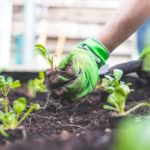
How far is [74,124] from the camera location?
1271 mm

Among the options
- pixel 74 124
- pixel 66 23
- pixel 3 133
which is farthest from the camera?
pixel 66 23

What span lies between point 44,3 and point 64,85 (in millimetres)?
5094

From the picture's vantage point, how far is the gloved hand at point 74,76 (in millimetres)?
1506

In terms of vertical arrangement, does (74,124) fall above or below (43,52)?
below

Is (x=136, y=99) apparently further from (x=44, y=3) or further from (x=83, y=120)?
(x=44, y=3)

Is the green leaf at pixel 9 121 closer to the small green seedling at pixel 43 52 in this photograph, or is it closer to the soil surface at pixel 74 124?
the soil surface at pixel 74 124

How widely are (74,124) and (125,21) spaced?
49cm

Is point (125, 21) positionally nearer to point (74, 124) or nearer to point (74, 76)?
point (74, 76)

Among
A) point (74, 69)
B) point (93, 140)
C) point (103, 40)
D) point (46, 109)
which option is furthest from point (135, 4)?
point (93, 140)

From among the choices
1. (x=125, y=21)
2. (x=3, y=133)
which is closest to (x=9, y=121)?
(x=3, y=133)

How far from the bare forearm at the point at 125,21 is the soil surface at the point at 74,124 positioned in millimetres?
232

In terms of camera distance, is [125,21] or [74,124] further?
[125,21]

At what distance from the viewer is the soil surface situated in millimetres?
610

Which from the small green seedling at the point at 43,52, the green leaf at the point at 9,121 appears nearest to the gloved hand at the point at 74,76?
the small green seedling at the point at 43,52
